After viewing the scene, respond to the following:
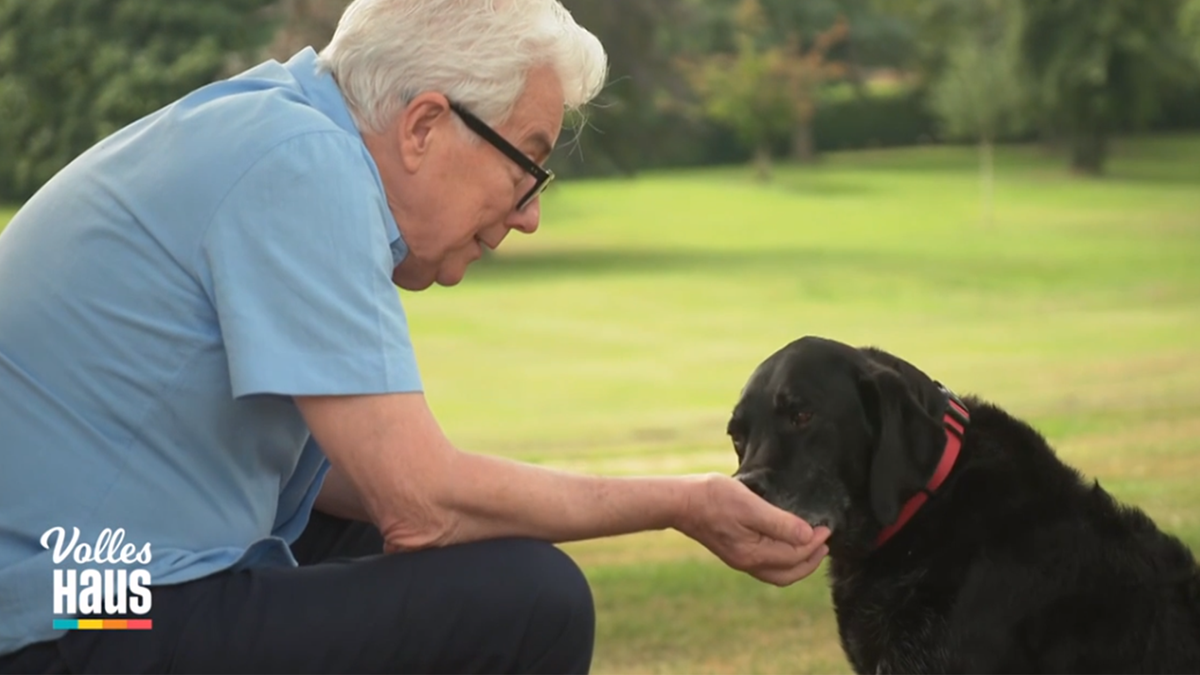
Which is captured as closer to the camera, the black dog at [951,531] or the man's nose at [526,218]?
the man's nose at [526,218]

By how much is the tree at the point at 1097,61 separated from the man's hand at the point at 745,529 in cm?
4247

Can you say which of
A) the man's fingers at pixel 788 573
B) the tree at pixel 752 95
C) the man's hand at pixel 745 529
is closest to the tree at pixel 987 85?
the tree at pixel 752 95

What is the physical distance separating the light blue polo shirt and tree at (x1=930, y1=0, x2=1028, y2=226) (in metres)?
41.2

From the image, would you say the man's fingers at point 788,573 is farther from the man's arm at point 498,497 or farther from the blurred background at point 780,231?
the blurred background at point 780,231

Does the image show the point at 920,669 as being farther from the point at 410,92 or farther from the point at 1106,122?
the point at 1106,122

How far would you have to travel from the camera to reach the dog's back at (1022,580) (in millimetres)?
3117

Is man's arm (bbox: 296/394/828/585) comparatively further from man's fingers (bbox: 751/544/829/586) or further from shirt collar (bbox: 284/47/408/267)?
shirt collar (bbox: 284/47/408/267)

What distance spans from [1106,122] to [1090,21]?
442 cm

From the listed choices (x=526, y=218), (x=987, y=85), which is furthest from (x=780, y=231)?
(x=526, y=218)

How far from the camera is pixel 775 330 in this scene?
2062 cm

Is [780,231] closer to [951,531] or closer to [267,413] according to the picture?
[951,531]

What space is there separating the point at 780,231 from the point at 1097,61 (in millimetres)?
13265

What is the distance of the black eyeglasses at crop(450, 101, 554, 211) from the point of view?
2809 millimetres

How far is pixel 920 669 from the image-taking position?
320cm
